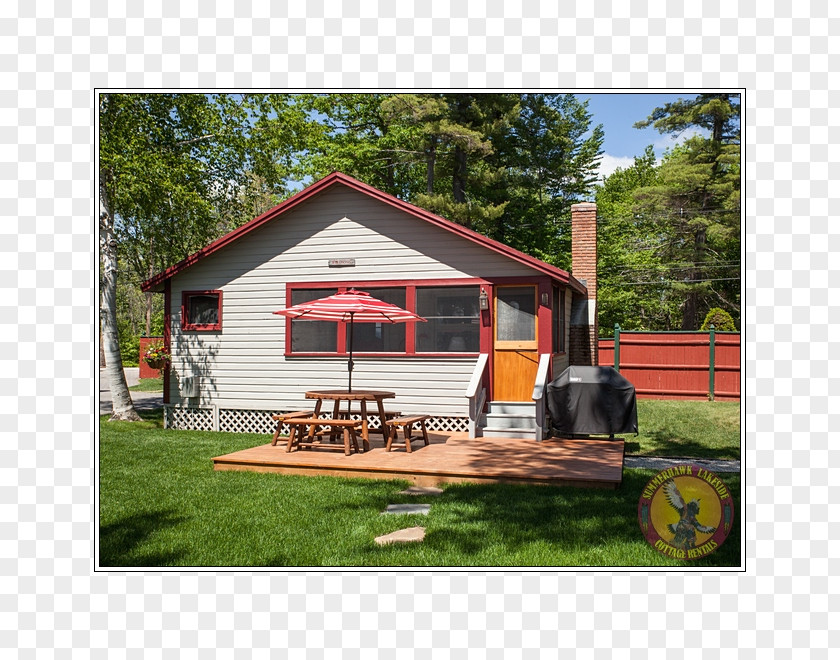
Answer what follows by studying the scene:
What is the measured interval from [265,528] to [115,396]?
8.84 meters

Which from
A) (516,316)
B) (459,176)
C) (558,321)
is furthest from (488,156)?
(516,316)

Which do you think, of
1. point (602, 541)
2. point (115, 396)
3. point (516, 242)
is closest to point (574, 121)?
point (516, 242)

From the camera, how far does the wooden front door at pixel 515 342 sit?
11.3 meters

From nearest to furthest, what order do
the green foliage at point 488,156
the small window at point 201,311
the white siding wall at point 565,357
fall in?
the white siding wall at point 565,357 < the small window at point 201,311 < the green foliage at point 488,156

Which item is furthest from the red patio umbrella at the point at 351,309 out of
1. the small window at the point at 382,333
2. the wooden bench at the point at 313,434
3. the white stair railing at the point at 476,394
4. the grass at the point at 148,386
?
the grass at the point at 148,386

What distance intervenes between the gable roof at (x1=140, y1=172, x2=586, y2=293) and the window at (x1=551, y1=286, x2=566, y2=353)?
A: 14.3 inches

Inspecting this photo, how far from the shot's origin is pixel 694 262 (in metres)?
21.2

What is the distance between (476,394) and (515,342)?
4.21 ft

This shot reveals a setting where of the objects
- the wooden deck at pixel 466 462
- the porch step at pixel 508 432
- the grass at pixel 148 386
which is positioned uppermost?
the porch step at pixel 508 432

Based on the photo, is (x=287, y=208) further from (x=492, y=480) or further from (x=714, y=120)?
(x=714, y=120)

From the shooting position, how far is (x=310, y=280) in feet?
40.5

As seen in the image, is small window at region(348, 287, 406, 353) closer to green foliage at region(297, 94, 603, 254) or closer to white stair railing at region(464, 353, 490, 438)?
white stair railing at region(464, 353, 490, 438)

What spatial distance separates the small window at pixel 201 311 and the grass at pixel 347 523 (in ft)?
14.2

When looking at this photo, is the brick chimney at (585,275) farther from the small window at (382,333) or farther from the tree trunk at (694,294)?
the tree trunk at (694,294)
